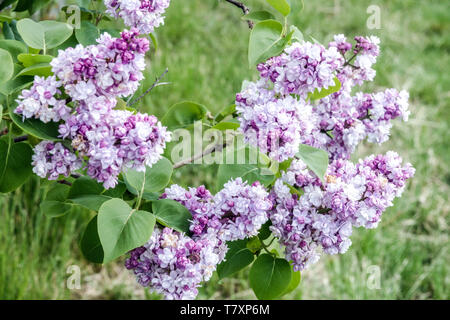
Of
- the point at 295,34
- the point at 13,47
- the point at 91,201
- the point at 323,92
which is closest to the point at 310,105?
the point at 323,92

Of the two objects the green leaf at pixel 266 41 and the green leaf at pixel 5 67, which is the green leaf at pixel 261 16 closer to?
the green leaf at pixel 266 41

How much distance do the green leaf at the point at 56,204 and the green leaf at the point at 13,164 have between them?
5.1 inches

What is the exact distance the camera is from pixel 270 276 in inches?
37.9

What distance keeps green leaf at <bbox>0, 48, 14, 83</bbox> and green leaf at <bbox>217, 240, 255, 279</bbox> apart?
44 centimetres

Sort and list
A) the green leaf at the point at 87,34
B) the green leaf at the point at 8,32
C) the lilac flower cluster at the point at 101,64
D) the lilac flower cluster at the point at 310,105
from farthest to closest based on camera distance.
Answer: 1. the green leaf at the point at 8,32
2. the green leaf at the point at 87,34
3. the lilac flower cluster at the point at 310,105
4. the lilac flower cluster at the point at 101,64

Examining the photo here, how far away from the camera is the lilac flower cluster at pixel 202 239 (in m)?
0.83

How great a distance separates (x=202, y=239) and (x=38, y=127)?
291 mm

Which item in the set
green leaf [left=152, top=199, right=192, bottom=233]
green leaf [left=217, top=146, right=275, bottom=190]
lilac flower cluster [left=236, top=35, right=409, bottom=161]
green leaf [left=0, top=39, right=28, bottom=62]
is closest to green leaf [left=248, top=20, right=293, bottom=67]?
lilac flower cluster [left=236, top=35, right=409, bottom=161]

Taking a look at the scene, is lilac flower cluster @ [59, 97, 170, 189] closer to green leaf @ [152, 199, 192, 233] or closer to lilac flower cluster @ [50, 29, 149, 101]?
lilac flower cluster @ [50, 29, 149, 101]

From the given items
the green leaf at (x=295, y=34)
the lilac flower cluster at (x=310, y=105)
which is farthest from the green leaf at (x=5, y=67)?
the green leaf at (x=295, y=34)

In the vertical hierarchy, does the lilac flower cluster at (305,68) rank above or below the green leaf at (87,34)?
below

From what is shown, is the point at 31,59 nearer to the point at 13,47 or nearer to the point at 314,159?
the point at 13,47

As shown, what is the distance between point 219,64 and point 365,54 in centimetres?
164

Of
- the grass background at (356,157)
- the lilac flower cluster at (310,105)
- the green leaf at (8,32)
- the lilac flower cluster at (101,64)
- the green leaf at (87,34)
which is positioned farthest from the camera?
the grass background at (356,157)
